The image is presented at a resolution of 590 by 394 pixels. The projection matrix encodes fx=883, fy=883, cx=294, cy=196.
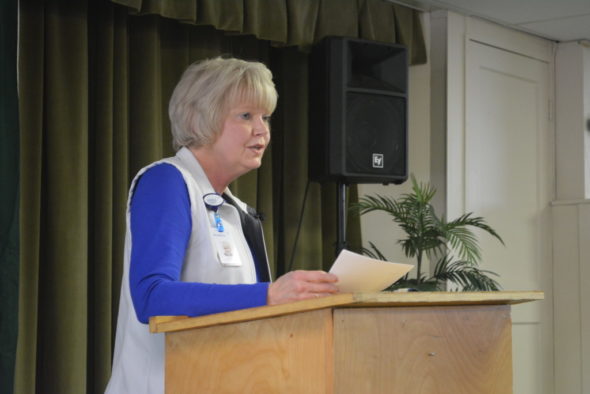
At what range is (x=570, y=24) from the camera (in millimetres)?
4648

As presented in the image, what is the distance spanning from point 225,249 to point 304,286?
0.40 metres

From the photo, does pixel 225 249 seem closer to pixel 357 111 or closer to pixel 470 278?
pixel 357 111

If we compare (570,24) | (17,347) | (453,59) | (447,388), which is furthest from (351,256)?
(570,24)

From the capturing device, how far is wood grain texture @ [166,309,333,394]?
1.24 meters

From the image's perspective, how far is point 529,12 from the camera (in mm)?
4438

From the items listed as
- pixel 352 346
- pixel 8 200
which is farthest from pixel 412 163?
pixel 352 346

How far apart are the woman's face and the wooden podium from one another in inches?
18.5

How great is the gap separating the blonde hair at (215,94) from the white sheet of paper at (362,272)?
0.60 meters

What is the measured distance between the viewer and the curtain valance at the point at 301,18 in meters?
3.41

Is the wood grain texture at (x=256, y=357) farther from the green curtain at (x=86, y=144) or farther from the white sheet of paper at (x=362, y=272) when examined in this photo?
the green curtain at (x=86, y=144)

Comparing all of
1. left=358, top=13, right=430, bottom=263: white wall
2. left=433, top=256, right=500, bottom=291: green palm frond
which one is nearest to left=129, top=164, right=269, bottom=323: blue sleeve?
left=433, top=256, right=500, bottom=291: green palm frond

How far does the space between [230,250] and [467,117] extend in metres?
3.02

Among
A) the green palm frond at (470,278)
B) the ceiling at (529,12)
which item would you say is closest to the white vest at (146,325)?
the green palm frond at (470,278)

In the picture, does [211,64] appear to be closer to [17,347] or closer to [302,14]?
[17,347]
